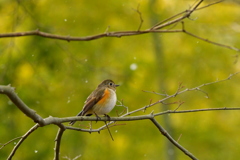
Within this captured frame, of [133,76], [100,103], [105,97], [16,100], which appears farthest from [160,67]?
[16,100]

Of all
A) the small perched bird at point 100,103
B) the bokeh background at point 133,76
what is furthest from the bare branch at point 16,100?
the bokeh background at point 133,76

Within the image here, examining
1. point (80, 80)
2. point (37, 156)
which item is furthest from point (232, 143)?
point (37, 156)

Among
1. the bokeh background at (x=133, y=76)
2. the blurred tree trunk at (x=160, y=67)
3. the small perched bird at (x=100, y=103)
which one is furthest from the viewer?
the blurred tree trunk at (x=160, y=67)

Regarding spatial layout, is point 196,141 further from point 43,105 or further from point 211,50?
point 43,105

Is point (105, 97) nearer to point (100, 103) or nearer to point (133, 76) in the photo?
point (100, 103)

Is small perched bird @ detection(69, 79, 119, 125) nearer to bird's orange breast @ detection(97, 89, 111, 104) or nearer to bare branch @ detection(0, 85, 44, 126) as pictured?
bird's orange breast @ detection(97, 89, 111, 104)

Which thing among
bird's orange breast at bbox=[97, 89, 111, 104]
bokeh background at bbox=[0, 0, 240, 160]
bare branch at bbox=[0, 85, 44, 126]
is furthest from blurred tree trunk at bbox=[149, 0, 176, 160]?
bare branch at bbox=[0, 85, 44, 126]

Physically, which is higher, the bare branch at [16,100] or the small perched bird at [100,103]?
the small perched bird at [100,103]

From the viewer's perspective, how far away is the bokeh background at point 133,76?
10.8 m

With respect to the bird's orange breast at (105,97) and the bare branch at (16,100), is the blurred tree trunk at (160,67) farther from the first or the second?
the bare branch at (16,100)

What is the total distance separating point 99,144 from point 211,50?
378 centimetres

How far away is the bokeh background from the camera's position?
10805 mm

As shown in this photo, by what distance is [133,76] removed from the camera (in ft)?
37.3

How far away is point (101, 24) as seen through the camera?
39.8 ft
